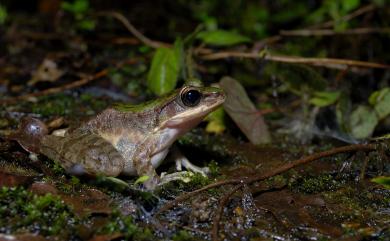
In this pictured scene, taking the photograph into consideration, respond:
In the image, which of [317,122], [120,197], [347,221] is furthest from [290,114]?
[120,197]

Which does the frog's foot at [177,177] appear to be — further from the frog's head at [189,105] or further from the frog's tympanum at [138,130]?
the frog's head at [189,105]

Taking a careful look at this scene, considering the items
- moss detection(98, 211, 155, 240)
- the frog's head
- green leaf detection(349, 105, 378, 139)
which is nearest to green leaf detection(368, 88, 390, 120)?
green leaf detection(349, 105, 378, 139)

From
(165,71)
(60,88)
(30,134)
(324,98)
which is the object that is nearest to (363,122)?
(324,98)

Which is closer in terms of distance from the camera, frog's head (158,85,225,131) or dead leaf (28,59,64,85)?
frog's head (158,85,225,131)

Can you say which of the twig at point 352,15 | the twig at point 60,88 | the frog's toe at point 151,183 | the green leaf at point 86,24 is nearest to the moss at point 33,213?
the frog's toe at point 151,183

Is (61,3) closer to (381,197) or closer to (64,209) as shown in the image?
(64,209)

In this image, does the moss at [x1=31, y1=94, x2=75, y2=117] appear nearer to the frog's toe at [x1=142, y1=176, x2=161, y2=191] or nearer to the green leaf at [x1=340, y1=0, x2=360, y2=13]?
the frog's toe at [x1=142, y1=176, x2=161, y2=191]
